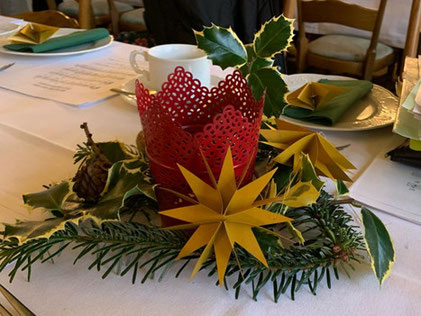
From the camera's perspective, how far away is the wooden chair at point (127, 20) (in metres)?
2.43

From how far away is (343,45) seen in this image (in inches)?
70.7

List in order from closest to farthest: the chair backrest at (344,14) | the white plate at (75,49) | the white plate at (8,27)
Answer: the white plate at (75,49) → the white plate at (8,27) → the chair backrest at (344,14)

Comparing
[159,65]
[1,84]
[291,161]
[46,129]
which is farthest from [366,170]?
[1,84]

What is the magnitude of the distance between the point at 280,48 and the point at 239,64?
40 millimetres

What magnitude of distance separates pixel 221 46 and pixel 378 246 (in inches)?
8.5

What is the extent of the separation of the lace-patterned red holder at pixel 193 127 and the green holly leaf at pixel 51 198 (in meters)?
0.09

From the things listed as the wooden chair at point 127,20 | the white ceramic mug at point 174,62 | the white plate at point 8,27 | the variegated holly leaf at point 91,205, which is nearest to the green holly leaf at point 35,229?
the variegated holly leaf at point 91,205

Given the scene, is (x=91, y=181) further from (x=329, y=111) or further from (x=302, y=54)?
(x=302, y=54)

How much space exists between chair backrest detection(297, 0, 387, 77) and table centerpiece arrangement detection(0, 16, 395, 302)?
48.8 inches

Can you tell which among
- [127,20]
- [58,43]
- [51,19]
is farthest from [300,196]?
[127,20]

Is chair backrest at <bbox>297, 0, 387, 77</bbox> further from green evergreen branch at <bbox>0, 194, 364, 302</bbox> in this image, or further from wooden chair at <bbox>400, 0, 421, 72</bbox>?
green evergreen branch at <bbox>0, 194, 364, 302</bbox>

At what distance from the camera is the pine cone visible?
0.40 metres

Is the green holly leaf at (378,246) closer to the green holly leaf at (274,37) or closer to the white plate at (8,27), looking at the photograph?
the green holly leaf at (274,37)

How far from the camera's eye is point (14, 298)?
34 cm
